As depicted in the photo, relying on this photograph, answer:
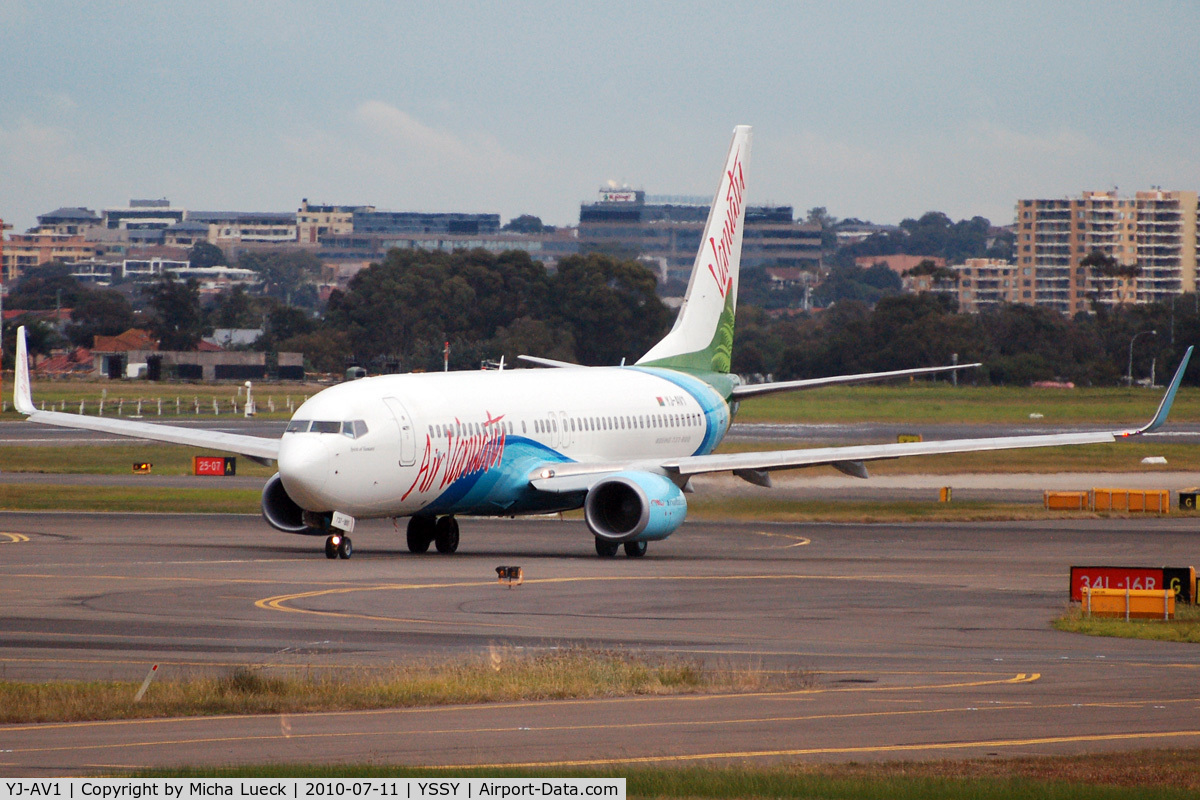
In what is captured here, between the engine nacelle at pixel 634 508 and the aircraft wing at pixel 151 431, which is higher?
the aircraft wing at pixel 151 431

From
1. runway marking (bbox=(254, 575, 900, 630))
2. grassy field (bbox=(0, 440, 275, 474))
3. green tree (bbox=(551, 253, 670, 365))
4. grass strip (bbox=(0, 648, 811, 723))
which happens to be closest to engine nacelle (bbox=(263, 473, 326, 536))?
runway marking (bbox=(254, 575, 900, 630))

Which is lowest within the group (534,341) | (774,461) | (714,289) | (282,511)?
(282,511)

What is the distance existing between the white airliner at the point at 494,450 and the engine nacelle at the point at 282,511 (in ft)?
0.13

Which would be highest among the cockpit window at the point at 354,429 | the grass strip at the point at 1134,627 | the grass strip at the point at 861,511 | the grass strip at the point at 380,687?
the cockpit window at the point at 354,429

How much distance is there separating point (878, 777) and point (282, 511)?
91.8 ft

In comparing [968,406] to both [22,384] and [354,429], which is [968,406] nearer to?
[22,384]

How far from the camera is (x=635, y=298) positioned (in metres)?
157

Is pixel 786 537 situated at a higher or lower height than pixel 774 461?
lower

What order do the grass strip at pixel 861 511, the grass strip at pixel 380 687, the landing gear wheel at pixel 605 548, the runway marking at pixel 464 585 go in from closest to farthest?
the grass strip at pixel 380 687, the runway marking at pixel 464 585, the landing gear wheel at pixel 605 548, the grass strip at pixel 861 511

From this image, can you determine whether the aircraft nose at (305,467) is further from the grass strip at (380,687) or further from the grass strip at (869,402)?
the grass strip at (869,402)

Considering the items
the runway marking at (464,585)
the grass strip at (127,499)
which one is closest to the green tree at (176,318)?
the grass strip at (127,499)

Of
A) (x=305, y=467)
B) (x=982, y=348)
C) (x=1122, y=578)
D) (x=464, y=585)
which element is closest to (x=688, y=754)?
(x=1122, y=578)

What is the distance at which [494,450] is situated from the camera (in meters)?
43.6
